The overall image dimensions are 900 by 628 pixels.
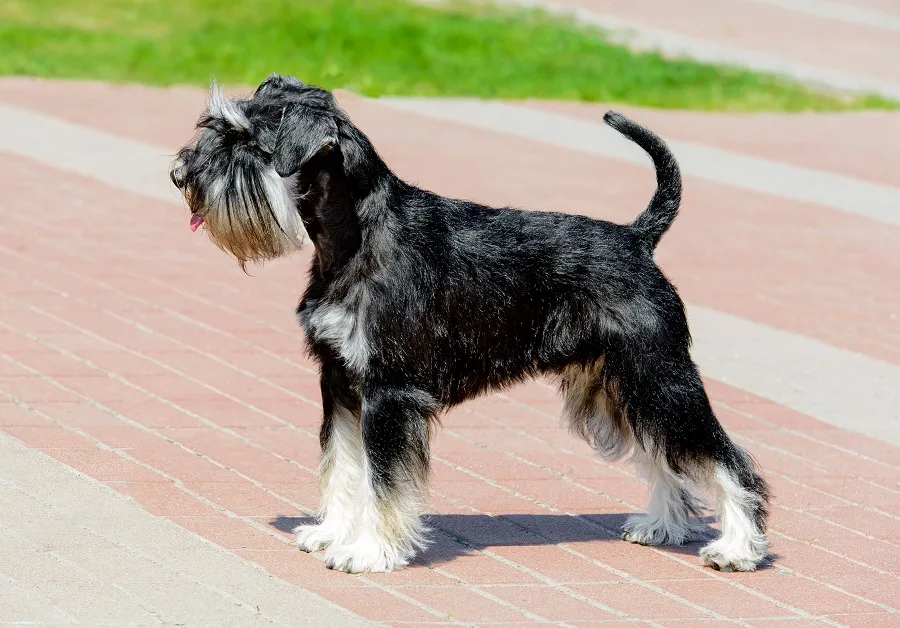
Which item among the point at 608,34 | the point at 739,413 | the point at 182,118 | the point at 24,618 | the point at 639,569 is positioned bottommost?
the point at 24,618

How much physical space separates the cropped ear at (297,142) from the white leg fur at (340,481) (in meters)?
0.95

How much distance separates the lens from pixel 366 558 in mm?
5207

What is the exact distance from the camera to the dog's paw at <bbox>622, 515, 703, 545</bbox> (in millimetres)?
5766

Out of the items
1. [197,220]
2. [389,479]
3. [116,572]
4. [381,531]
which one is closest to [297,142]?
[197,220]

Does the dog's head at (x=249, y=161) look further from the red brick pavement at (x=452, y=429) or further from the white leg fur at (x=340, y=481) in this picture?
the red brick pavement at (x=452, y=429)

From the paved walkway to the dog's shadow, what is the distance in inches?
0.6

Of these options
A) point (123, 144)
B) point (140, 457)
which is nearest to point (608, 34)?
point (123, 144)

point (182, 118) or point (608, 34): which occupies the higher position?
point (608, 34)

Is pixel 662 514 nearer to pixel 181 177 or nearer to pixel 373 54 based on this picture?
pixel 181 177

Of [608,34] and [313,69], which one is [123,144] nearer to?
[313,69]

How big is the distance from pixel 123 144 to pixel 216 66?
4635 millimetres

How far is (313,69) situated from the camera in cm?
1736

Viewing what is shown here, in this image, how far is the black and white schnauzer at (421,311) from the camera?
4984 millimetres

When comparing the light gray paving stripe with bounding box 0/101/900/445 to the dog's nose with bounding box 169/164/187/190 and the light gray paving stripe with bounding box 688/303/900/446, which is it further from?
the dog's nose with bounding box 169/164/187/190
